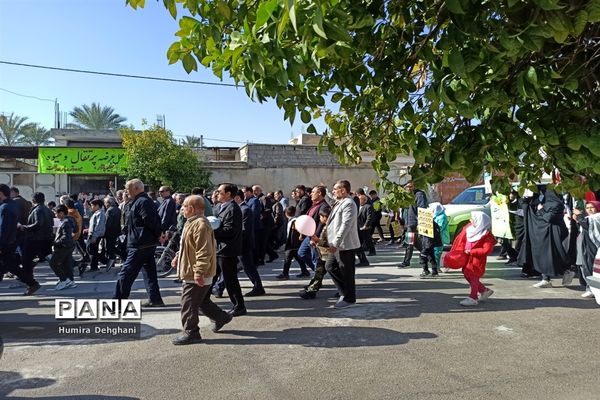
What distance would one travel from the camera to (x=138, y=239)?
21.7 ft

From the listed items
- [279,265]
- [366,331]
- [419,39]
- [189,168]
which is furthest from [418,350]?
[189,168]

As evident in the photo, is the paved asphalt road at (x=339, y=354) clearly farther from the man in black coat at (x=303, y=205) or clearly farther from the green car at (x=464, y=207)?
the green car at (x=464, y=207)

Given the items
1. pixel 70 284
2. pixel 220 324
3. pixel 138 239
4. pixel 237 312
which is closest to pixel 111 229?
pixel 70 284

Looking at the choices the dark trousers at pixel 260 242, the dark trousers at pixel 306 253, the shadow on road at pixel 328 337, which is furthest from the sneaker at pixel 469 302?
the dark trousers at pixel 260 242

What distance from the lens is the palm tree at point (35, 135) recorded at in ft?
120

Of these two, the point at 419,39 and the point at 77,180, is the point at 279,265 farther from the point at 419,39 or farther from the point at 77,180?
the point at 77,180

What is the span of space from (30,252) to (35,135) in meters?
34.0

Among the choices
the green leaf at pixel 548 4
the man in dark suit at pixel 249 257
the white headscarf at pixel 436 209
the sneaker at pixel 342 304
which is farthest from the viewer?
the white headscarf at pixel 436 209

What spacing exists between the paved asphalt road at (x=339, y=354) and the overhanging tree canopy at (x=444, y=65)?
212 centimetres

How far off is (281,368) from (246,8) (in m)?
3.46

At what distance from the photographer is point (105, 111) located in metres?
38.7

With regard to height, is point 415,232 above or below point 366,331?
above

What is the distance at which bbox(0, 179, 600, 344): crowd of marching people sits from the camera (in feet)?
17.9

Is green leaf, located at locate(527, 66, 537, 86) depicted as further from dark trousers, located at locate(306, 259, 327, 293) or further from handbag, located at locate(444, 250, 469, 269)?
dark trousers, located at locate(306, 259, 327, 293)
